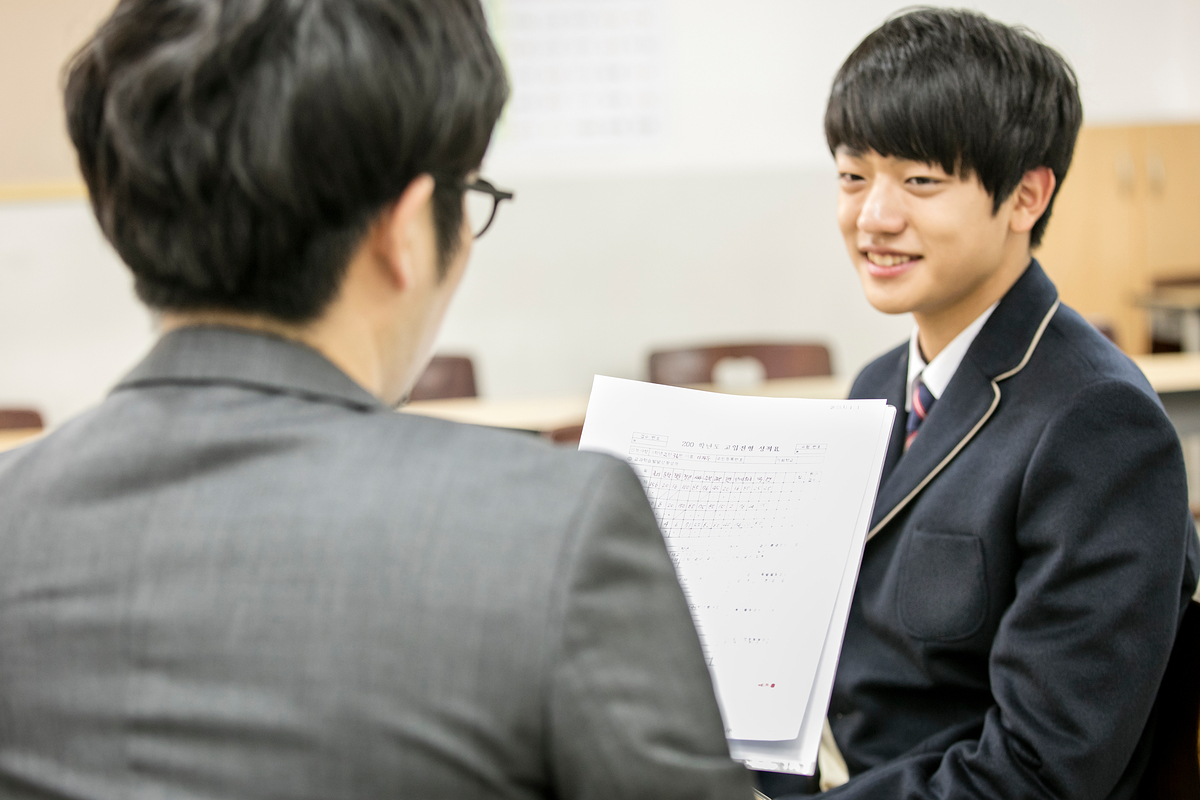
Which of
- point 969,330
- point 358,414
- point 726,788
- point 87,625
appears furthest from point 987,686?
point 87,625

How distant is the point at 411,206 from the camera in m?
0.59

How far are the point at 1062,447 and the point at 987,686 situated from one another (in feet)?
0.84

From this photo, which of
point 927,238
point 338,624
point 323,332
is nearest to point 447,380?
point 927,238

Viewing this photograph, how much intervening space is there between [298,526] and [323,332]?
15 centimetres

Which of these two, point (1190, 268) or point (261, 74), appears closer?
point (261, 74)

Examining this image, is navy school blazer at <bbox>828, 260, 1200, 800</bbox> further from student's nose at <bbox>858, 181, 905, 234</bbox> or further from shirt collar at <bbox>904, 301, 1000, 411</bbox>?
student's nose at <bbox>858, 181, 905, 234</bbox>

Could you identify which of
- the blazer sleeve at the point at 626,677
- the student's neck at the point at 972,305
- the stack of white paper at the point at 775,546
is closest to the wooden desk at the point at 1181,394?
the student's neck at the point at 972,305

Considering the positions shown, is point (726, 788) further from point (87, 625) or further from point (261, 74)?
point (261, 74)

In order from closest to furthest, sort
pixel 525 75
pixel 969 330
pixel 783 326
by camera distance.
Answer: pixel 969 330 → pixel 525 75 → pixel 783 326

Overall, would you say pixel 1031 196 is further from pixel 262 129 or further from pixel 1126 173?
pixel 1126 173

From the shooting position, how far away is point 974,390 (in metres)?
1.01

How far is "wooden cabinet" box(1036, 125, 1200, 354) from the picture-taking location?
3828 millimetres

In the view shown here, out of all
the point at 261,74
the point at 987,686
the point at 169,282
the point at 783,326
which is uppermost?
the point at 261,74

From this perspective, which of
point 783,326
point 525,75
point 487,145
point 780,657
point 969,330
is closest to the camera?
point 487,145
